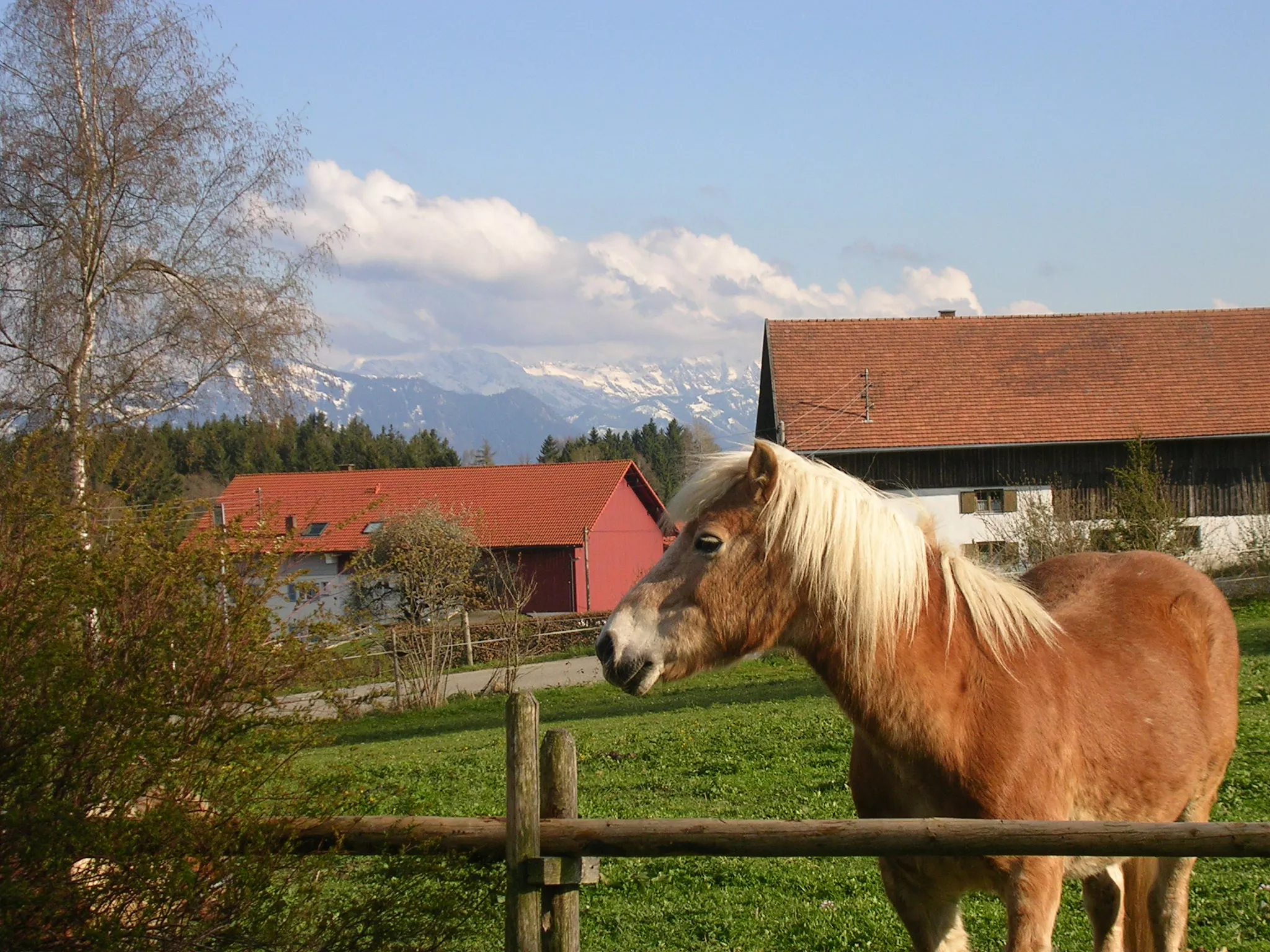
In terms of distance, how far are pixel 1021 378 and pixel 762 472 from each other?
27837 mm

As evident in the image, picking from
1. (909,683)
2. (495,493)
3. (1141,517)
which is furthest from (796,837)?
(495,493)

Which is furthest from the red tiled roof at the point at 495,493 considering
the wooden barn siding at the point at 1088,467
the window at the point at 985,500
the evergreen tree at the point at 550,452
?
the evergreen tree at the point at 550,452

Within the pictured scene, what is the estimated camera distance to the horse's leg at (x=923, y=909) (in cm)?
362

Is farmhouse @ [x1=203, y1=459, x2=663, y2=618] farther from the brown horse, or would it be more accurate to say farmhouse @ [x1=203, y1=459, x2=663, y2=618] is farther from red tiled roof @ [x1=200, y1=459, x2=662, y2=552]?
the brown horse

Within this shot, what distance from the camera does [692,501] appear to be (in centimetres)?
368

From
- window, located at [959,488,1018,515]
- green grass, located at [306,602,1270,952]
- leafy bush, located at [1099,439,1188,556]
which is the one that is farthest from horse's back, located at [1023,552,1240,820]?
window, located at [959,488,1018,515]

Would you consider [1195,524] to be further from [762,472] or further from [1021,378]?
[762,472]

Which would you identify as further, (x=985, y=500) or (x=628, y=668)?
(x=985, y=500)

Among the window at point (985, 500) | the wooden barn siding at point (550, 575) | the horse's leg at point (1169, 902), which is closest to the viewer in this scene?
the horse's leg at point (1169, 902)

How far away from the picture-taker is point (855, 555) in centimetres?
350

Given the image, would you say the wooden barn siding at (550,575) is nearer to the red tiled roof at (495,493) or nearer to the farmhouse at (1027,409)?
the red tiled roof at (495,493)

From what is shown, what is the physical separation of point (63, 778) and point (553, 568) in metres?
34.6

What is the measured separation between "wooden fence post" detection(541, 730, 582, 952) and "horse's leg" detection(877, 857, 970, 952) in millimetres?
1102

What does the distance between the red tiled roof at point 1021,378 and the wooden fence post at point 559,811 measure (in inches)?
922
